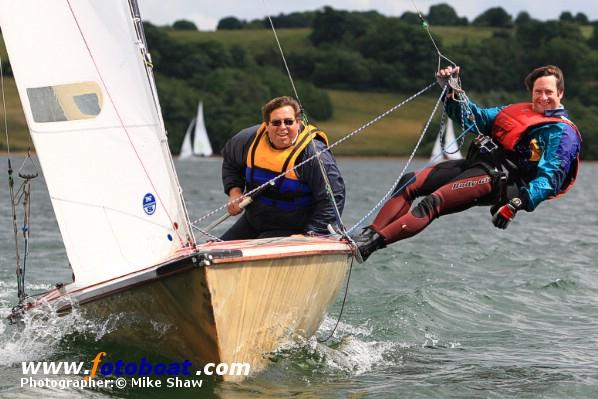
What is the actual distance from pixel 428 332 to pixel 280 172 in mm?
2088

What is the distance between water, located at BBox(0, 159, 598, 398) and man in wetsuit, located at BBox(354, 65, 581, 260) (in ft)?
2.84

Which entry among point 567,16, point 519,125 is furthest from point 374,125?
point 519,125

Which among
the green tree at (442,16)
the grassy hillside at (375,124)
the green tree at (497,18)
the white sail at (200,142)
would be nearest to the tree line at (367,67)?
the grassy hillside at (375,124)

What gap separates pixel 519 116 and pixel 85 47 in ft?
8.77

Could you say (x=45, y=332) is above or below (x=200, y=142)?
above

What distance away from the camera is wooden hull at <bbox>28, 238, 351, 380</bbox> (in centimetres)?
554

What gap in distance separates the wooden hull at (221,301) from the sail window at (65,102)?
3.10 ft

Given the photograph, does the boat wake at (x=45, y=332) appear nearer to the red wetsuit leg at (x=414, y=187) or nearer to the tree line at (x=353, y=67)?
the red wetsuit leg at (x=414, y=187)

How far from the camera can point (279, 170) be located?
667 centimetres

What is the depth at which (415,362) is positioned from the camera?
6918 millimetres

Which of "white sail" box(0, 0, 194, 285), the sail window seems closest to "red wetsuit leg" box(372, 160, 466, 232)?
"white sail" box(0, 0, 194, 285)

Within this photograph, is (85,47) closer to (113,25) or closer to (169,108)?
(113,25)

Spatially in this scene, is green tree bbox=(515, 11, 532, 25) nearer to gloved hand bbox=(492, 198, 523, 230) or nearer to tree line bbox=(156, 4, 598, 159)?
tree line bbox=(156, 4, 598, 159)

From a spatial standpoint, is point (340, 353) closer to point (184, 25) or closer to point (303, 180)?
point (303, 180)
